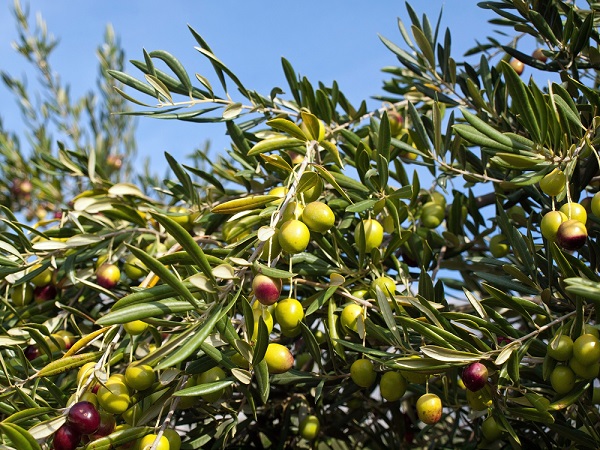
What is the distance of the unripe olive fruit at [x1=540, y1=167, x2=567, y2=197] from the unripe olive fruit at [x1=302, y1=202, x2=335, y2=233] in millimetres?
413

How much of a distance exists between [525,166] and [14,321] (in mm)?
1450

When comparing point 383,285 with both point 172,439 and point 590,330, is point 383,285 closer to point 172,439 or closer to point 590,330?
point 590,330

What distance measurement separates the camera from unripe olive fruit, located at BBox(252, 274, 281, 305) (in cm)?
106

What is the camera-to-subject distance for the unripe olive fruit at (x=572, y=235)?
3.58 ft

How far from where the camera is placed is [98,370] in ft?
3.94

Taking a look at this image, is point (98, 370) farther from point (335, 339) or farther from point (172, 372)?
point (335, 339)

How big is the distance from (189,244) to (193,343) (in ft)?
0.52

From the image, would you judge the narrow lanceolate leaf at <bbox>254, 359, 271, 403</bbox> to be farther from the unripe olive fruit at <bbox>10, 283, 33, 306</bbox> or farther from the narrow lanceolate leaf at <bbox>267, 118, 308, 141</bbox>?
the unripe olive fruit at <bbox>10, 283, 33, 306</bbox>

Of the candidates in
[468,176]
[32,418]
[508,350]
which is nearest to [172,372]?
[32,418]

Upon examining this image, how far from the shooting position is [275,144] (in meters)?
1.40

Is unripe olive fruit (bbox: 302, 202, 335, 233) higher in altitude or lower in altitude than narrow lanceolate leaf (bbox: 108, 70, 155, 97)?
lower

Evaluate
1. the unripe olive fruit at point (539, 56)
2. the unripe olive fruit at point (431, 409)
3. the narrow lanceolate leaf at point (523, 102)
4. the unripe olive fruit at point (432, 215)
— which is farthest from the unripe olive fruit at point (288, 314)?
the unripe olive fruit at point (539, 56)

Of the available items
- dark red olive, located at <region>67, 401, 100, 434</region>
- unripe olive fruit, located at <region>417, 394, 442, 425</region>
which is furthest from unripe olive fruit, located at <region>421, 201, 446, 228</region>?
dark red olive, located at <region>67, 401, 100, 434</region>

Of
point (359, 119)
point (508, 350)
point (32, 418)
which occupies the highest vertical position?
point (359, 119)
